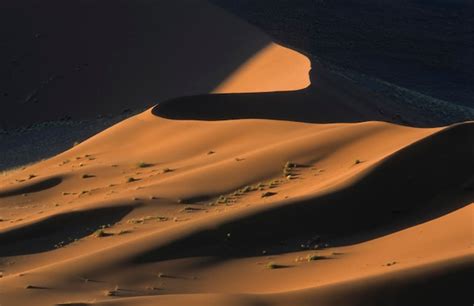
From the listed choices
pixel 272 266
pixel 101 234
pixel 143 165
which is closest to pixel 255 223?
pixel 272 266

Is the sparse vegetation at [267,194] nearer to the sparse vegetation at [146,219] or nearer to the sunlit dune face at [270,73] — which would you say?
the sparse vegetation at [146,219]

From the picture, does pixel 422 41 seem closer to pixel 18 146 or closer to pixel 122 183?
pixel 18 146

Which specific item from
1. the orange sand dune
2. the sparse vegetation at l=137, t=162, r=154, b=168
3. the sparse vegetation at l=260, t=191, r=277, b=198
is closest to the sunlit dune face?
the sparse vegetation at l=137, t=162, r=154, b=168

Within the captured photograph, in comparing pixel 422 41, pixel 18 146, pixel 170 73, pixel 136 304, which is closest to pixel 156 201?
pixel 136 304

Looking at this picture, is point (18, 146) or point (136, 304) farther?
point (18, 146)

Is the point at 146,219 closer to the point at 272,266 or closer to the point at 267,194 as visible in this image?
the point at 267,194

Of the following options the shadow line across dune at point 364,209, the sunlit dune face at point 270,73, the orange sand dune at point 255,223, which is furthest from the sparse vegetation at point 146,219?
the sunlit dune face at point 270,73

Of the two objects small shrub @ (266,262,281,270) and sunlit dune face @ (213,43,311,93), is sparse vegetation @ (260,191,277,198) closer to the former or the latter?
small shrub @ (266,262,281,270)
